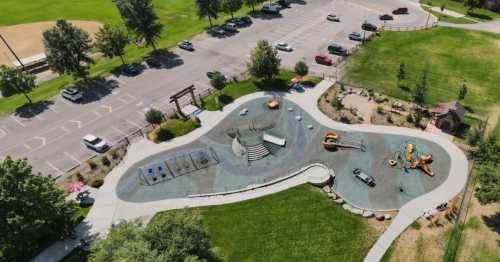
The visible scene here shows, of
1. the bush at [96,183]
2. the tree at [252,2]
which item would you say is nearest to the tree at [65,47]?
the bush at [96,183]

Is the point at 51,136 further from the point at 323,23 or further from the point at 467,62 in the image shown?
the point at 467,62

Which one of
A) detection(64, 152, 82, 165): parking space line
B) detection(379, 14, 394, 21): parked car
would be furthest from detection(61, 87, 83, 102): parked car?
detection(379, 14, 394, 21): parked car

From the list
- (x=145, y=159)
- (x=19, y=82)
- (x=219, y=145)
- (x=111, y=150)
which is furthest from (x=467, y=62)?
(x=19, y=82)

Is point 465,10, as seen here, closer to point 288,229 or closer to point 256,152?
point 256,152

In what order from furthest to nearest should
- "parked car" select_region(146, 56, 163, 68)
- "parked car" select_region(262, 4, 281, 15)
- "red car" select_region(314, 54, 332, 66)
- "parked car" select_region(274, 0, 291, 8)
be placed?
1. "parked car" select_region(274, 0, 291, 8)
2. "parked car" select_region(262, 4, 281, 15)
3. "parked car" select_region(146, 56, 163, 68)
4. "red car" select_region(314, 54, 332, 66)

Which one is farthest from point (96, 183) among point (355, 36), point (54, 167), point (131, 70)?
point (355, 36)

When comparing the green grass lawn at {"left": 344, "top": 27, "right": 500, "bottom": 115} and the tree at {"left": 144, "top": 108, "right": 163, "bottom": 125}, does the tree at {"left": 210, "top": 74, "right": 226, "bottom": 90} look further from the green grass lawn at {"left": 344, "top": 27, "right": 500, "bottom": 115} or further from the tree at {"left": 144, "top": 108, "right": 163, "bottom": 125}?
the green grass lawn at {"left": 344, "top": 27, "right": 500, "bottom": 115}
